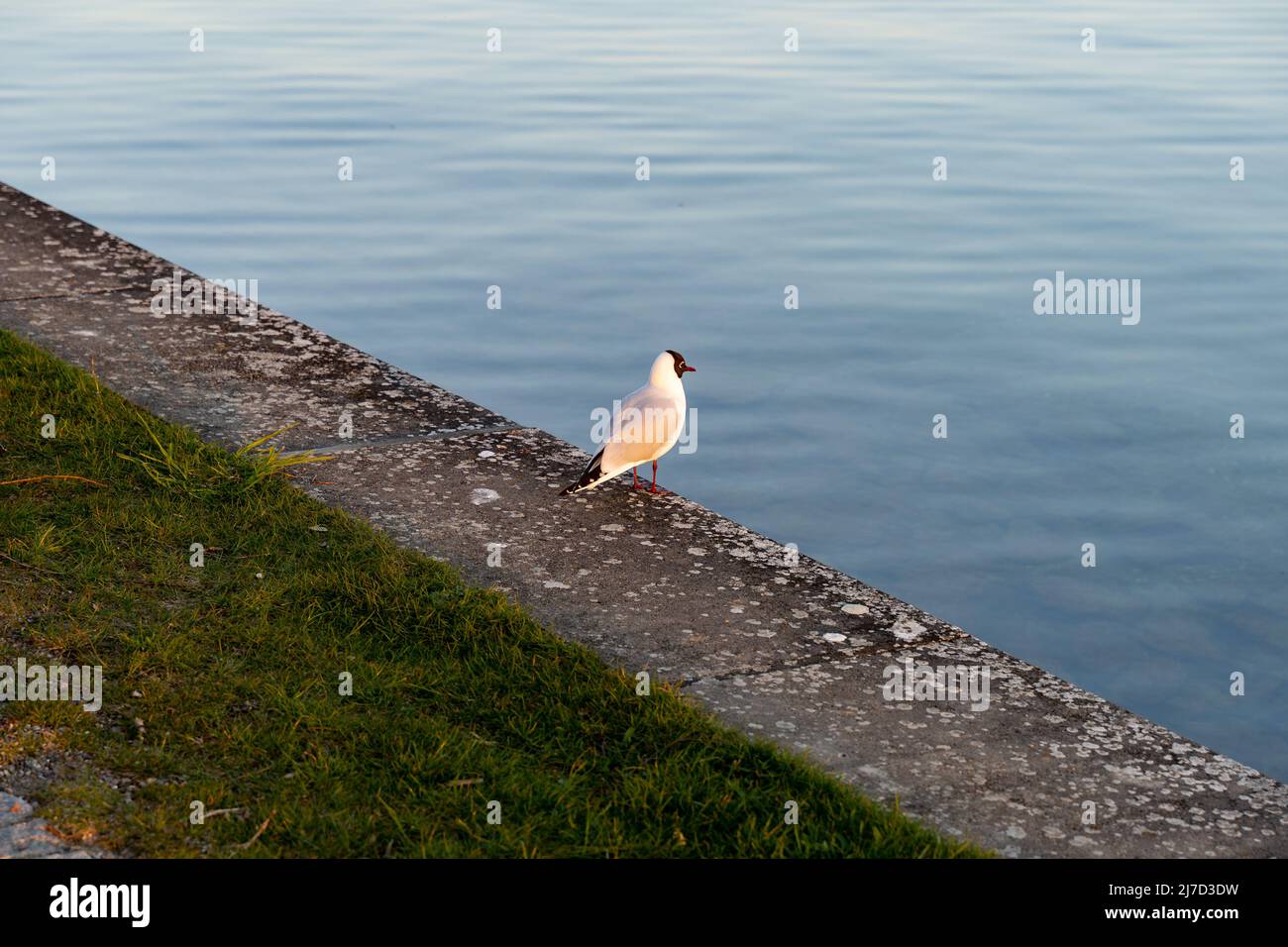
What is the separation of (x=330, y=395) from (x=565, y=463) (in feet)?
4.29

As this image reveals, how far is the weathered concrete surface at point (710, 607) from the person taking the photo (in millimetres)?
3660

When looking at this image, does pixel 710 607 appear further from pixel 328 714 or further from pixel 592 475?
pixel 328 714

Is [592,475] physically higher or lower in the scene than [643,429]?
lower

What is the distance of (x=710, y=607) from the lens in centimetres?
464

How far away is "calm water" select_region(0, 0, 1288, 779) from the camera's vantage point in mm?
7004

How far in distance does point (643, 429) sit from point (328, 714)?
195 cm

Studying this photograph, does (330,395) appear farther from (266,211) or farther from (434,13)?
(434,13)

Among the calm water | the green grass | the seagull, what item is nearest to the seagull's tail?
the seagull

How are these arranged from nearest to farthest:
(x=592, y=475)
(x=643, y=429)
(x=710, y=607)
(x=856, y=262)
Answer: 1. (x=710, y=607)
2. (x=592, y=475)
3. (x=643, y=429)
4. (x=856, y=262)

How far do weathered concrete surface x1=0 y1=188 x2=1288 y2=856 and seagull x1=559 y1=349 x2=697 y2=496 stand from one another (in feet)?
0.54

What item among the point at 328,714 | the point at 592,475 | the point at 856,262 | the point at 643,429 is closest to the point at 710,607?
the point at 592,475

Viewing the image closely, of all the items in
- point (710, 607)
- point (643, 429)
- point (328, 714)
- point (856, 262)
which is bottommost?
point (328, 714)

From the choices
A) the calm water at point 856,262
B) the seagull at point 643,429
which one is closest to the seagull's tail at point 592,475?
the seagull at point 643,429

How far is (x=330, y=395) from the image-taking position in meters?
6.49
